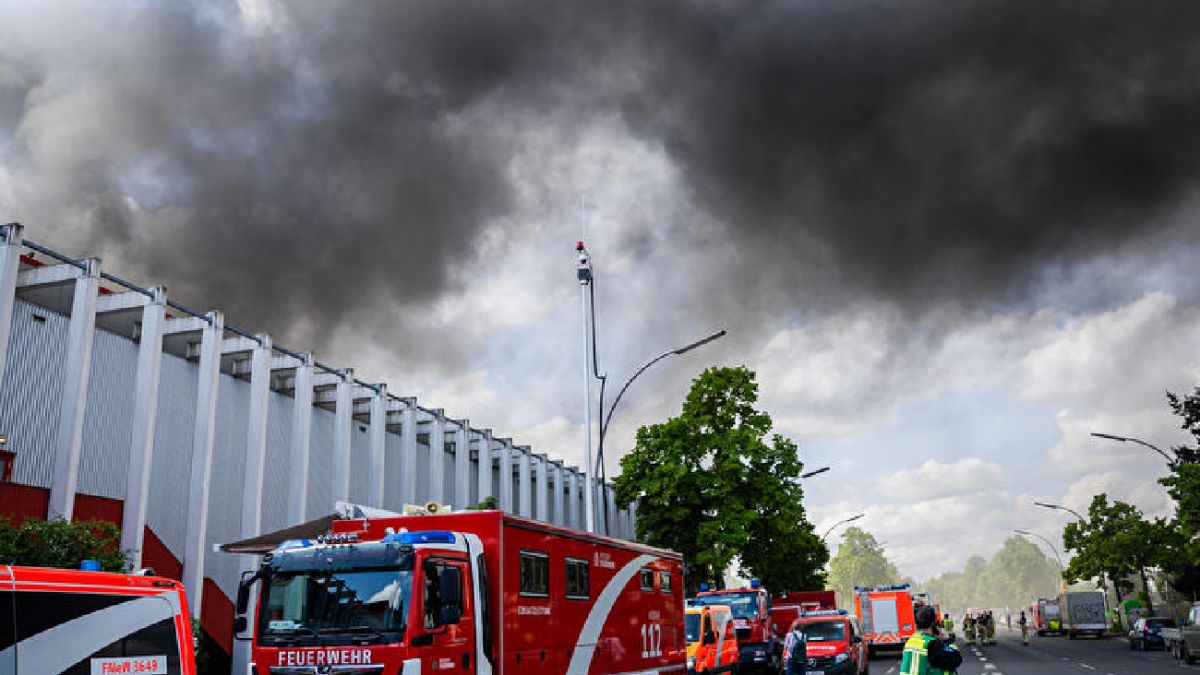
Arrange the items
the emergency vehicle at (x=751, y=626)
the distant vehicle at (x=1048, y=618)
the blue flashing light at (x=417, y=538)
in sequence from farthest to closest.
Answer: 1. the distant vehicle at (x=1048, y=618)
2. the emergency vehicle at (x=751, y=626)
3. the blue flashing light at (x=417, y=538)

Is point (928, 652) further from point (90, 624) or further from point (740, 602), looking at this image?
point (740, 602)

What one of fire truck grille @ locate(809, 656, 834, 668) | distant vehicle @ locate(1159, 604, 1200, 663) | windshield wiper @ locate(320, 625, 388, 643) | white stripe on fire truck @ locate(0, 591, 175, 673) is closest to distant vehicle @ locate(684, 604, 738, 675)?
fire truck grille @ locate(809, 656, 834, 668)

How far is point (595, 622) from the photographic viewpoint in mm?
15133

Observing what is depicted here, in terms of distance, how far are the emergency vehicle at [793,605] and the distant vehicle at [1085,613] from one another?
25225mm

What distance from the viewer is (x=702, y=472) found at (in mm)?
40719

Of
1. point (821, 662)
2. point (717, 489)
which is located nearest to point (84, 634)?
point (821, 662)

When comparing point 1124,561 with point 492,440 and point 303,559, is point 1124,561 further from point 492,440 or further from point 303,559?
point 303,559

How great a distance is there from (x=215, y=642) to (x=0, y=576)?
22.9 m

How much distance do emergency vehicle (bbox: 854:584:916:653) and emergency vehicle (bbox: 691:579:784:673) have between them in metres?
9.42

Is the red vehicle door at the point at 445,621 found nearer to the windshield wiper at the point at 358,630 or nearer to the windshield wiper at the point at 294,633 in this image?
the windshield wiper at the point at 358,630

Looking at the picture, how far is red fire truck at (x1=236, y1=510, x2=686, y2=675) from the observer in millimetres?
10922

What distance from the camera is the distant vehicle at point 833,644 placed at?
23281 mm

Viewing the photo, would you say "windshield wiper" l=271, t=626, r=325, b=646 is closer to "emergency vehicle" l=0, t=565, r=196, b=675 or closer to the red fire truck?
the red fire truck

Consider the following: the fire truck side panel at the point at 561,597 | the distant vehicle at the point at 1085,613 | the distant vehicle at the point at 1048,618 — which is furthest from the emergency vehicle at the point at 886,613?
the distant vehicle at the point at 1048,618
